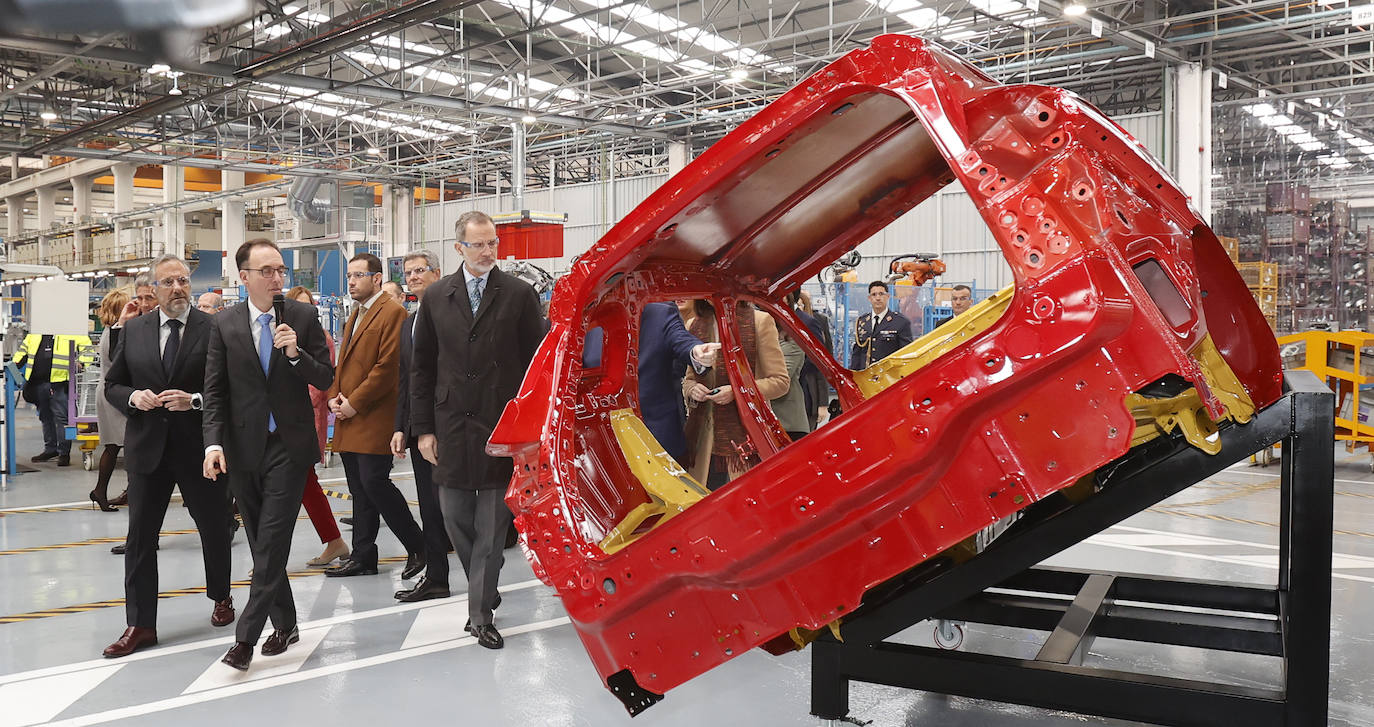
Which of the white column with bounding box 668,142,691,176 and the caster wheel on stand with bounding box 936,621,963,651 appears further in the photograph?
the white column with bounding box 668,142,691,176

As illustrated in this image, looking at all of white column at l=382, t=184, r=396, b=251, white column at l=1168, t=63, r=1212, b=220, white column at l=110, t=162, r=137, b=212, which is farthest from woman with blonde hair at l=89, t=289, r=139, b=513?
white column at l=110, t=162, r=137, b=212

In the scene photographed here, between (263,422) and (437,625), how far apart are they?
129cm

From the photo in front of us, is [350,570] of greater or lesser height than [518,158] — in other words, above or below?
below

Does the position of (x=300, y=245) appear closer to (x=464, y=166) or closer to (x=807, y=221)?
(x=464, y=166)

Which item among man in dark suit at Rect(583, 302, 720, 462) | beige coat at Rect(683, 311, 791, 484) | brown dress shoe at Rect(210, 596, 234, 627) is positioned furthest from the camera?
beige coat at Rect(683, 311, 791, 484)

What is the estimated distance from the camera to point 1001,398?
200 centimetres

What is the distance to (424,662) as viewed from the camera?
13.4ft

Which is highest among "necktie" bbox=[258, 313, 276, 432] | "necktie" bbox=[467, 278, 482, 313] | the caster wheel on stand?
"necktie" bbox=[467, 278, 482, 313]

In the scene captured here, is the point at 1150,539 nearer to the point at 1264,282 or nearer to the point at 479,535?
the point at 479,535

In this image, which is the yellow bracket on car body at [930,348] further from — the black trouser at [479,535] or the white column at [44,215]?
the white column at [44,215]

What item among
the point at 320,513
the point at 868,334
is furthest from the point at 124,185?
the point at 320,513

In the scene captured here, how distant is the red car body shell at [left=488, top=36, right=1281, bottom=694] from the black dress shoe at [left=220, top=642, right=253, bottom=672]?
189 centimetres

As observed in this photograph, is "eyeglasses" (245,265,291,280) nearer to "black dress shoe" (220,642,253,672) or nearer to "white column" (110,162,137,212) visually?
"black dress shoe" (220,642,253,672)

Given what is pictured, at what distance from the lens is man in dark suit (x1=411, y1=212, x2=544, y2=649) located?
14.1ft
